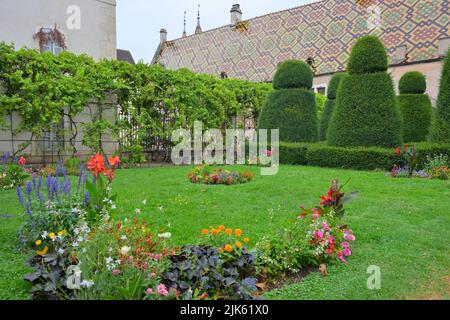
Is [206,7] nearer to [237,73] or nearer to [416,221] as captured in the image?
[237,73]

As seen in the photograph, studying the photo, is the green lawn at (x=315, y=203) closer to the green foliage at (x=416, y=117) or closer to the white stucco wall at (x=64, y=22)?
the green foliage at (x=416, y=117)

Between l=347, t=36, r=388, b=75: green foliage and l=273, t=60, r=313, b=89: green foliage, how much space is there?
88.2 inches

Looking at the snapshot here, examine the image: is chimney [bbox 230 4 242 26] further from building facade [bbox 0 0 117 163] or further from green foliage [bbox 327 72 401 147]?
green foliage [bbox 327 72 401 147]

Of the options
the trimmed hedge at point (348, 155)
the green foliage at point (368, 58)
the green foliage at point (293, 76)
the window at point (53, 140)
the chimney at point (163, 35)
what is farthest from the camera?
the chimney at point (163, 35)

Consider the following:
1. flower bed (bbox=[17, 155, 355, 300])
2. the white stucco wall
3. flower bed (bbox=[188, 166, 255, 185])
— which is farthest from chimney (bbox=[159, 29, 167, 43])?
flower bed (bbox=[17, 155, 355, 300])

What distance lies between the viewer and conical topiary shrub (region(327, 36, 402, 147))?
11195mm

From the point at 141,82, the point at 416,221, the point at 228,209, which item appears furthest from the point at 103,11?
the point at 416,221

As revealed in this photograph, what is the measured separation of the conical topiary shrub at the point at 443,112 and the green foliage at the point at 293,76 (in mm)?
4854

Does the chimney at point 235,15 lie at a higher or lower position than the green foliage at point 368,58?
higher

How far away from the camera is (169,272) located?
2.83m

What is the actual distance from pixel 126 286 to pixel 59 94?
9.30 metres

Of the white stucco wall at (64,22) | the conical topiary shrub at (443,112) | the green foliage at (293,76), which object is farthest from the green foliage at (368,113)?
the white stucco wall at (64,22)

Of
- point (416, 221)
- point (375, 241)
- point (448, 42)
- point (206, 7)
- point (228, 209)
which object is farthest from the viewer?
point (206, 7)

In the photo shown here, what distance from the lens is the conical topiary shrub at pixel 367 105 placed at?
1120cm
